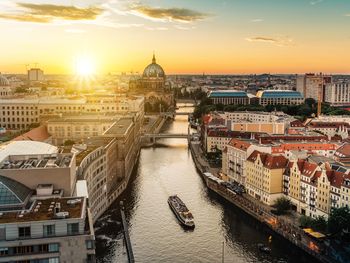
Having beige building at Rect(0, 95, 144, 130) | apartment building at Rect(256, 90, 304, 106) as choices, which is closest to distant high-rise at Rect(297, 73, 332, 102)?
apartment building at Rect(256, 90, 304, 106)

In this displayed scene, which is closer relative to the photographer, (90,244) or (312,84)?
(90,244)

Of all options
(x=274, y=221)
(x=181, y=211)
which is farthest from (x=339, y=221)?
(x=181, y=211)

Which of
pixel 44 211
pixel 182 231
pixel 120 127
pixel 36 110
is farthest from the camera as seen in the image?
pixel 36 110

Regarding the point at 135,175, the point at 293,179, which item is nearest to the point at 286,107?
the point at 135,175

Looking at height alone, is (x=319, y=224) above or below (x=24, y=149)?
below

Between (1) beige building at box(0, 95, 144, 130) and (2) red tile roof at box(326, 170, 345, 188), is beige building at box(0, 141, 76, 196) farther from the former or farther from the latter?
(1) beige building at box(0, 95, 144, 130)

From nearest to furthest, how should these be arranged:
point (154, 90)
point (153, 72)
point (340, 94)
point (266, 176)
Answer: point (266, 176) < point (340, 94) < point (154, 90) < point (153, 72)

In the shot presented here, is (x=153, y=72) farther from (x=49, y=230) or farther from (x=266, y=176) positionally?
(x=49, y=230)
